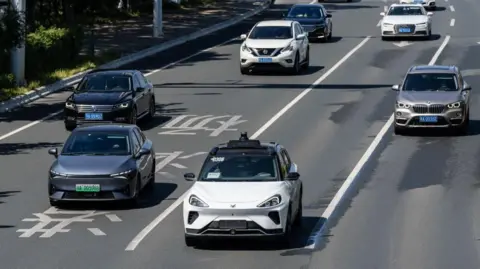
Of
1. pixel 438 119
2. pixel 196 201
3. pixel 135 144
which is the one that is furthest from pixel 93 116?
pixel 196 201

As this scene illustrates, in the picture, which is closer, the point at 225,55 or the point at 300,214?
the point at 300,214

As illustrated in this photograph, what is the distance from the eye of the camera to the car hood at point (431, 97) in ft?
103

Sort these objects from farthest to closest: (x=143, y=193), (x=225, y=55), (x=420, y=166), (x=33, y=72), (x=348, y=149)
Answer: (x=225, y=55)
(x=33, y=72)
(x=348, y=149)
(x=420, y=166)
(x=143, y=193)

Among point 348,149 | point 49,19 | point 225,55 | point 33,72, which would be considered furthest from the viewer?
point 49,19

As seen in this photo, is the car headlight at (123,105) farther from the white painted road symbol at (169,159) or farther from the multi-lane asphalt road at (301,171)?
A: the white painted road symbol at (169,159)

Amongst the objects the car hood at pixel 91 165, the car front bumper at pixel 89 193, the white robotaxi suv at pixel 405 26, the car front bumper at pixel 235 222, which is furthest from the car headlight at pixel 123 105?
the white robotaxi suv at pixel 405 26

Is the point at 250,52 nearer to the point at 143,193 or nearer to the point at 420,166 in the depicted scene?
the point at 420,166

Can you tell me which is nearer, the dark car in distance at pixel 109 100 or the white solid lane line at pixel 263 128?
the white solid lane line at pixel 263 128

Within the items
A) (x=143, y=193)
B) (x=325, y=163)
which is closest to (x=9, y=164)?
(x=143, y=193)

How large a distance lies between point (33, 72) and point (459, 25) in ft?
83.8

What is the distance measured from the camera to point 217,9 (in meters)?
68.2

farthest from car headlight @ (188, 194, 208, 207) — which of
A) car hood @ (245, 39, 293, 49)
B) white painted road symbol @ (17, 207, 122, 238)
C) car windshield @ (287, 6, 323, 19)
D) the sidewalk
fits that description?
car windshield @ (287, 6, 323, 19)

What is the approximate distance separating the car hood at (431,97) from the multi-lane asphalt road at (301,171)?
0.94m

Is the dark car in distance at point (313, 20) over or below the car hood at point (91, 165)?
below
